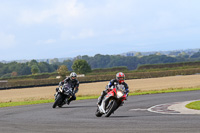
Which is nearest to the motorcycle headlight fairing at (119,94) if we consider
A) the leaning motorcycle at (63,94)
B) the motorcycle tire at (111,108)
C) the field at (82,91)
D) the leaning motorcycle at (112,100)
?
the leaning motorcycle at (112,100)

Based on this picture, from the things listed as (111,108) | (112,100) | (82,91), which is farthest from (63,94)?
(82,91)

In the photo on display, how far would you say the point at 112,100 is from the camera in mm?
16891

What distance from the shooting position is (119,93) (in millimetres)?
16453

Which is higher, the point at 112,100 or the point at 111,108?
the point at 112,100

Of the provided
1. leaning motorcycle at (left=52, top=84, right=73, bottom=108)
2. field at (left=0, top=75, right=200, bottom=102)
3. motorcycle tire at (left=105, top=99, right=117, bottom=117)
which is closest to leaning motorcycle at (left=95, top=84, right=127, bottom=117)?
motorcycle tire at (left=105, top=99, right=117, bottom=117)

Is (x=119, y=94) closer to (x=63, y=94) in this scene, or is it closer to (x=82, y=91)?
(x=63, y=94)

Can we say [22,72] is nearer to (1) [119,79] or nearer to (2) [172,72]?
(2) [172,72]

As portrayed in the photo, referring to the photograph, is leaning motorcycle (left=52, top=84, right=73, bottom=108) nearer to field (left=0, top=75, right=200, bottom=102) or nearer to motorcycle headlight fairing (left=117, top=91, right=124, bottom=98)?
motorcycle headlight fairing (left=117, top=91, right=124, bottom=98)

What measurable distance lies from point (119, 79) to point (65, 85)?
281 inches

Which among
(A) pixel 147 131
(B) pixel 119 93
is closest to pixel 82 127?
(A) pixel 147 131

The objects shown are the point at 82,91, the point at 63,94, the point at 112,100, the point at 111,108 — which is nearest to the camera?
the point at 111,108

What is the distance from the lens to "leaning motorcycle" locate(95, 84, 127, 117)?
54.1ft

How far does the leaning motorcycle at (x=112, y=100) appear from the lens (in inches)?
650

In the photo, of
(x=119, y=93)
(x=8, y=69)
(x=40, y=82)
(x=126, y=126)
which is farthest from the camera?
(x=8, y=69)
